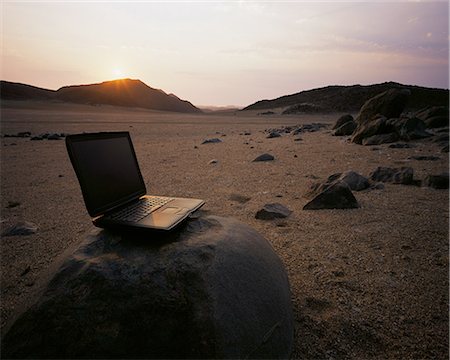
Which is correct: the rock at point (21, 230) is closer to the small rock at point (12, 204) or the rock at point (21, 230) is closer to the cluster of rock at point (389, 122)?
the small rock at point (12, 204)

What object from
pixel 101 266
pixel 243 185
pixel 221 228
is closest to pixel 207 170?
pixel 243 185

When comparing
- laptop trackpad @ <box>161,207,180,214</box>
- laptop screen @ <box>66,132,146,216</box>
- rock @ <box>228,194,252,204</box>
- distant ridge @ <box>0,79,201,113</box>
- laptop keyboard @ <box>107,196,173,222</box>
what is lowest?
rock @ <box>228,194,252,204</box>

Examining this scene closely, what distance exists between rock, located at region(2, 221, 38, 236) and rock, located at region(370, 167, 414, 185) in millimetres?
5701

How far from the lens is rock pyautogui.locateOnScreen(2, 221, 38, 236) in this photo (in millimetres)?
3797

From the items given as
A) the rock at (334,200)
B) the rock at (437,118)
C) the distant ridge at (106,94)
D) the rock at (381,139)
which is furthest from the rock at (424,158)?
the distant ridge at (106,94)

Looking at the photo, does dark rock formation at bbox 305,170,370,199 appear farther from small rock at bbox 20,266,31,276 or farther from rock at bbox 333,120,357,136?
rock at bbox 333,120,357,136

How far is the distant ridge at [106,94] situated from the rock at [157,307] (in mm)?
85694

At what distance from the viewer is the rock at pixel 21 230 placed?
3797 millimetres

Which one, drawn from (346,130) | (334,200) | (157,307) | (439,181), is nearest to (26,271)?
(157,307)

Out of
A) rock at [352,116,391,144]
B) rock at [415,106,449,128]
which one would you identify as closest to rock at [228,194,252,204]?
rock at [352,116,391,144]

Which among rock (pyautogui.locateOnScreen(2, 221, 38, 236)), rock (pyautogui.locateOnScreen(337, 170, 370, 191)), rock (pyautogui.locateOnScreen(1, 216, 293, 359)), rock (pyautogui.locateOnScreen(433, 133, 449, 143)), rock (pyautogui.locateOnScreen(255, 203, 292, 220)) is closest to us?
rock (pyautogui.locateOnScreen(1, 216, 293, 359))

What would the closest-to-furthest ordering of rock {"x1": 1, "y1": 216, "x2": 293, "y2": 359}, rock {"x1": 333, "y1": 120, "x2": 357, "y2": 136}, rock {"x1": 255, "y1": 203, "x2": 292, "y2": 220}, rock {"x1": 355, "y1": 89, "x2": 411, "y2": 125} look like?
rock {"x1": 1, "y1": 216, "x2": 293, "y2": 359} < rock {"x1": 255, "y1": 203, "x2": 292, "y2": 220} < rock {"x1": 355, "y1": 89, "x2": 411, "y2": 125} < rock {"x1": 333, "y1": 120, "x2": 357, "y2": 136}

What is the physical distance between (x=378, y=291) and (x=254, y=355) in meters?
1.43

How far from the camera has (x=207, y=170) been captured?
7.31 metres
